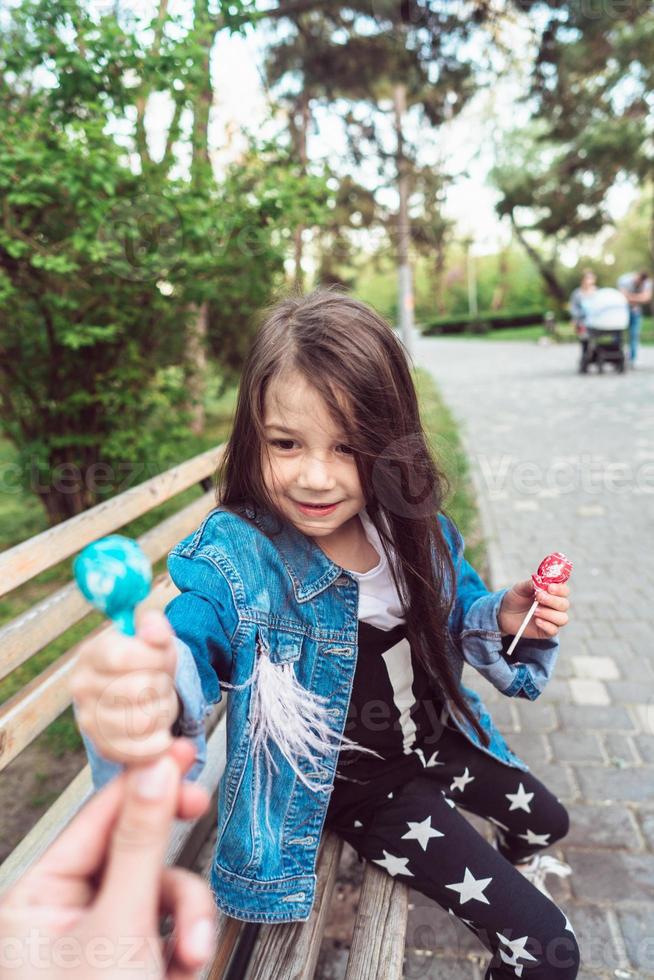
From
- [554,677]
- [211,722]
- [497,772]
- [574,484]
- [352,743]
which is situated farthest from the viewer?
[574,484]

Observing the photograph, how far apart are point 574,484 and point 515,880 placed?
5.40 metres

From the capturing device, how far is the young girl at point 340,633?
144cm

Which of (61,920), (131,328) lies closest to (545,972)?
(61,920)

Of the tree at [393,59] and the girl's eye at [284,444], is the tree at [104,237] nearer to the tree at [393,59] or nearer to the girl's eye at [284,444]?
the girl's eye at [284,444]

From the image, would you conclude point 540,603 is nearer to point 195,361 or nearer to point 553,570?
point 553,570

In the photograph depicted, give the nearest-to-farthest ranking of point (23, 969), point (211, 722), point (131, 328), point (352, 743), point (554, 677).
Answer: point (23, 969) → point (352, 743) → point (211, 722) → point (554, 677) → point (131, 328)

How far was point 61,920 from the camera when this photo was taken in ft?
2.10

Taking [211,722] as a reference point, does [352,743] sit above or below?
above

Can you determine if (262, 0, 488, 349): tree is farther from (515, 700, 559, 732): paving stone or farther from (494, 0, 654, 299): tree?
(515, 700, 559, 732): paving stone

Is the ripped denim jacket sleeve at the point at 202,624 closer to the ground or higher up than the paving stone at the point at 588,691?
higher up

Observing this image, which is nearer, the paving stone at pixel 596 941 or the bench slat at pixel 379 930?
the bench slat at pixel 379 930

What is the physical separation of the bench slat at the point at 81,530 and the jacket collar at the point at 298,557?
74 cm

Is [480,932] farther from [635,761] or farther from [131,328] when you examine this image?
[131,328]

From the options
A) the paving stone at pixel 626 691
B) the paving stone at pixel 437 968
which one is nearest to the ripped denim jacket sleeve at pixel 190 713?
the paving stone at pixel 437 968
